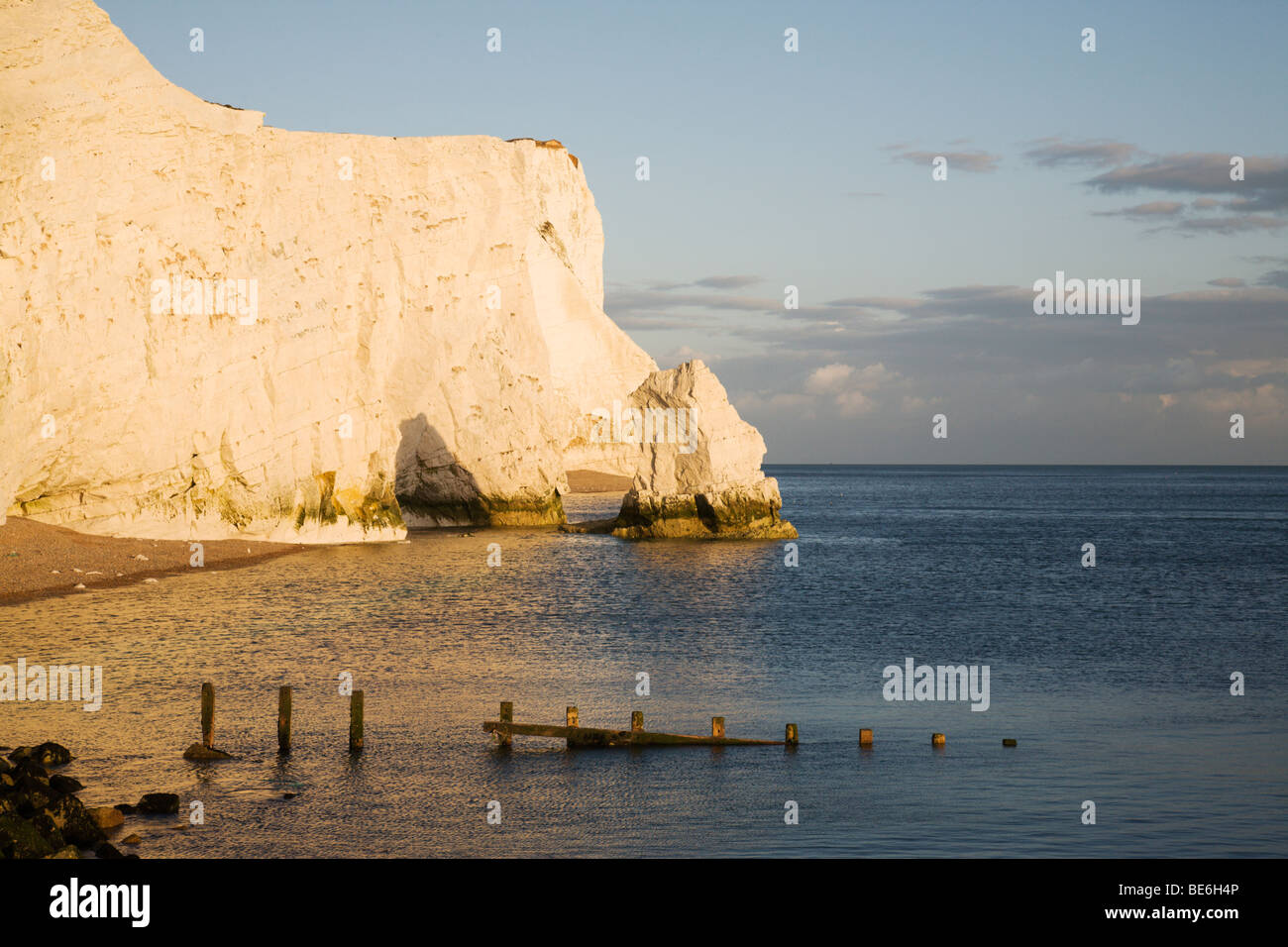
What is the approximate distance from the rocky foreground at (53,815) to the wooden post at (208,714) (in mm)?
2134

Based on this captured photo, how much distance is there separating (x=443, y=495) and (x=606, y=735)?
5288cm

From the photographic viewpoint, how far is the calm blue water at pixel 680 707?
14.8 metres

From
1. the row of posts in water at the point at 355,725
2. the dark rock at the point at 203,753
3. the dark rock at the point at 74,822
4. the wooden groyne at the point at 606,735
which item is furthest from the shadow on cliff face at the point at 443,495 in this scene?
the dark rock at the point at 74,822

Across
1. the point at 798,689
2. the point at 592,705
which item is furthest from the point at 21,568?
the point at 798,689

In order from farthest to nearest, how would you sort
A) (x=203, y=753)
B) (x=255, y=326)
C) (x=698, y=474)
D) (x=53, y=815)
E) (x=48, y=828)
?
(x=698, y=474) < (x=255, y=326) < (x=203, y=753) < (x=53, y=815) < (x=48, y=828)

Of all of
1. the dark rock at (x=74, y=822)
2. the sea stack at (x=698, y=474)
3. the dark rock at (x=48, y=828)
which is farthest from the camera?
the sea stack at (x=698, y=474)

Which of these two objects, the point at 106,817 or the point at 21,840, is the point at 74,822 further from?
the point at 21,840

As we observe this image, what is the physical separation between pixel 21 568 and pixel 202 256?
18385mm

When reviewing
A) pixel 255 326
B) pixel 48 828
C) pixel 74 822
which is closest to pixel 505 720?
pixel 74 822

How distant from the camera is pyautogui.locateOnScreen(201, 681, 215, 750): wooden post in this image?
1747 centimetres

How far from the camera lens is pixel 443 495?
70312 mm

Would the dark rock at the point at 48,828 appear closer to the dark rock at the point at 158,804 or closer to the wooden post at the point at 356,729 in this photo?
the dark rock at the point at 158,804

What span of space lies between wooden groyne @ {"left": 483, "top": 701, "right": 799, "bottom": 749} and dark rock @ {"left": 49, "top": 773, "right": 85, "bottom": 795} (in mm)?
6206
